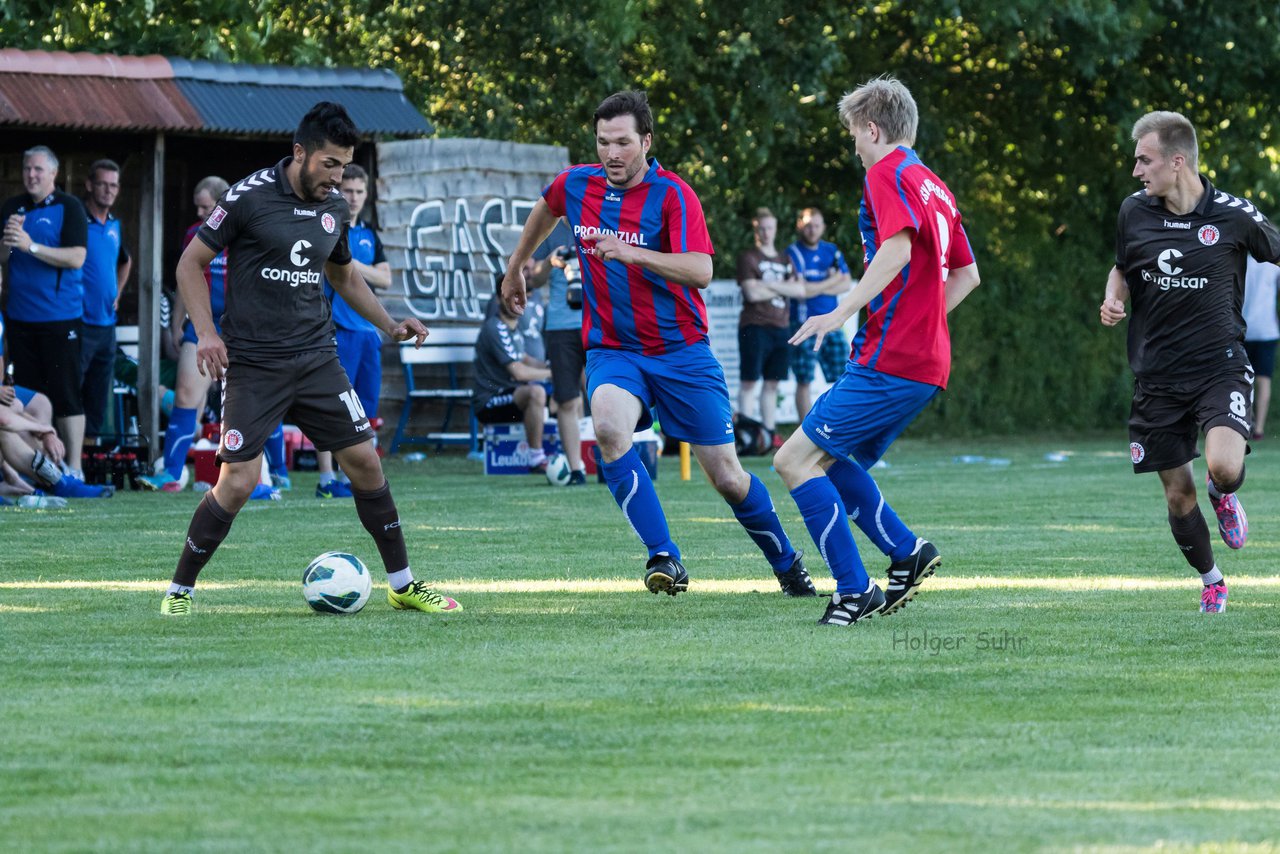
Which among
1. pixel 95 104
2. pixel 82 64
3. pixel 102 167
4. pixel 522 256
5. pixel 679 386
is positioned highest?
pixel 82 64

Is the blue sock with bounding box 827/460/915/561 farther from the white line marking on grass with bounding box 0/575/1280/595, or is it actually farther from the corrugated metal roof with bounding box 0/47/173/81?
the corrugated metal roof with bounding box 0/47/173/81

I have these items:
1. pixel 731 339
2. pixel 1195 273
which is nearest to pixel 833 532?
pixel 1195 273

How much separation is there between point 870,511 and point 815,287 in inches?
477

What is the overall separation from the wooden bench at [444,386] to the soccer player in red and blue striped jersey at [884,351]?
12.2m

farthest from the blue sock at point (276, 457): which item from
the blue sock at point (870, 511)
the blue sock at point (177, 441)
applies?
the blue sock at point (870, 511)

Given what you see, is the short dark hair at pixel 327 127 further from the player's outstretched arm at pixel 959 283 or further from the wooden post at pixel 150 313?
the wooden post at pixel 150 313

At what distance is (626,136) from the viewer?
8.36 m

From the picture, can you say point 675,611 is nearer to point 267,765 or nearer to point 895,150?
point 895,150

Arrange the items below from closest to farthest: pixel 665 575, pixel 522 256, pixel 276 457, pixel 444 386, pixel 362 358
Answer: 1. pixel 665 575
2. pixel 522 256
3. pixel 362 358
4. pixel 276 457
5. pixel 444 386

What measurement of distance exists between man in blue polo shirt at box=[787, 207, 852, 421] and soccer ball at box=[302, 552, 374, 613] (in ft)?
40.2

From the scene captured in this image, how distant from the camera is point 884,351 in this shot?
7.67m

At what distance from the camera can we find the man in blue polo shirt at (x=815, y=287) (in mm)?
20031

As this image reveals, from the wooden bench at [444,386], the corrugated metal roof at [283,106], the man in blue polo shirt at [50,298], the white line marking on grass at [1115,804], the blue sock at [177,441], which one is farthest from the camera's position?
the wooden bench at [444,386]

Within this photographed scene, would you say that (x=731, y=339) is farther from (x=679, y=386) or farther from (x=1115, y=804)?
(x=1115, y=804)
